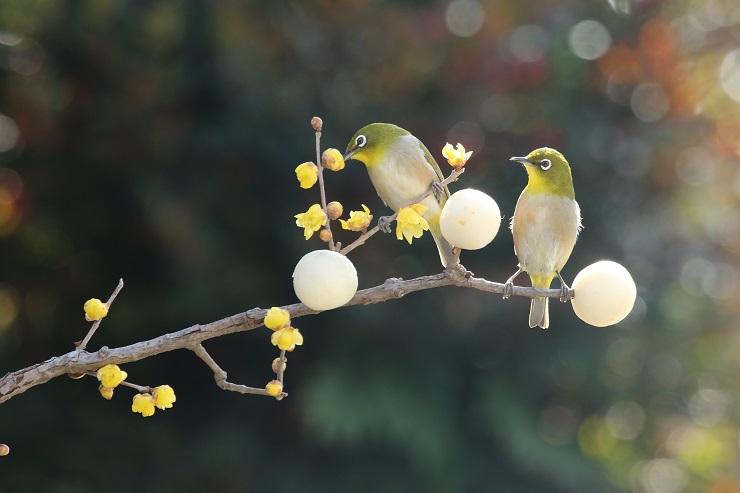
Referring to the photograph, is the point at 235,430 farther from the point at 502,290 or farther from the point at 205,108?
the point at 502,290

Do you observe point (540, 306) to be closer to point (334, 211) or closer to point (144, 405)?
point (334, 211)

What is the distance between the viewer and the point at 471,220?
137 cm

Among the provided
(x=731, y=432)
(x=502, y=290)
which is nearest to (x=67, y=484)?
(x=731, y=432)

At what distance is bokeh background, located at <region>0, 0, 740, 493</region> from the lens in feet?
18.3

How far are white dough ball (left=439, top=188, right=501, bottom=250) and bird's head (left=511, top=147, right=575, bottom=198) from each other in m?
0.60

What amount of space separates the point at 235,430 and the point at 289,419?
38 cm

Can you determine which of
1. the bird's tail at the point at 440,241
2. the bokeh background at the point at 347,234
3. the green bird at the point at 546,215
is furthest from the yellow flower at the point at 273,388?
the bokeh background at the point at 347,234

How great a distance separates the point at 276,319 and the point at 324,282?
3.4 inches

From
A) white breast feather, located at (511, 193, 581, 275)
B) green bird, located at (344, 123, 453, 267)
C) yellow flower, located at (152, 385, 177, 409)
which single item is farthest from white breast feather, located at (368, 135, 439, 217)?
yellow flower, located at (152, 385, 177, 409)

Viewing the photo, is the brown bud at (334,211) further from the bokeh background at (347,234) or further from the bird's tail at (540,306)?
the bokeh background at (347,234)

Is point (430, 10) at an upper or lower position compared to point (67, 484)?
upper

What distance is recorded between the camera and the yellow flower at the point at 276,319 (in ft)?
4.30

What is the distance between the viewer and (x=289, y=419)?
6340mm

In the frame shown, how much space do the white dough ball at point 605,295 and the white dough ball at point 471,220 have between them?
0.17 metres
